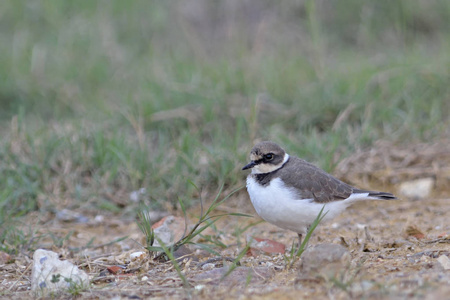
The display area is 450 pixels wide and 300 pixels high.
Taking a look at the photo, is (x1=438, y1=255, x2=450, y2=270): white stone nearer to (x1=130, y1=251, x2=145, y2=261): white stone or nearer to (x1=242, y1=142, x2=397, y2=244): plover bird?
(x1=242, y1=142, x2=397, y2=244): plover bird

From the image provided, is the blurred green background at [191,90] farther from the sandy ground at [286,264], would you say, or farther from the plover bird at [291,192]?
the plover bird at [291,192]

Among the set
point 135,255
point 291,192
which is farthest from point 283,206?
point 135,255

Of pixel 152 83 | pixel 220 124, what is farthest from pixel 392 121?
pixel 152 83

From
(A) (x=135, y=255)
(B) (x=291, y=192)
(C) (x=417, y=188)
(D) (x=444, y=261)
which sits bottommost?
(C) (x=417, y=188)

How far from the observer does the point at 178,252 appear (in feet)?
12.6

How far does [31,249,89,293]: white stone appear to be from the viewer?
3.20 metres

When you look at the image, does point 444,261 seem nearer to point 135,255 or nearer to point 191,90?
point 135,255

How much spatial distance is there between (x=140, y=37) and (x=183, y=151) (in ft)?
12.1

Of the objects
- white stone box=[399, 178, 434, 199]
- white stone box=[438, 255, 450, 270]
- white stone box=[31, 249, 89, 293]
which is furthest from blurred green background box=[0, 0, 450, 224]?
white stone box=[438, 255, 450, 270]

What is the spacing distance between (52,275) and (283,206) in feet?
4.96

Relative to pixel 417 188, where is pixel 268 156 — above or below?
above

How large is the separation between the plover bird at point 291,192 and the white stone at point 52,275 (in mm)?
1301

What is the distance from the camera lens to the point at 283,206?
397cm

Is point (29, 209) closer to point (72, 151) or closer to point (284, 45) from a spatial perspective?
point (72, 151)
